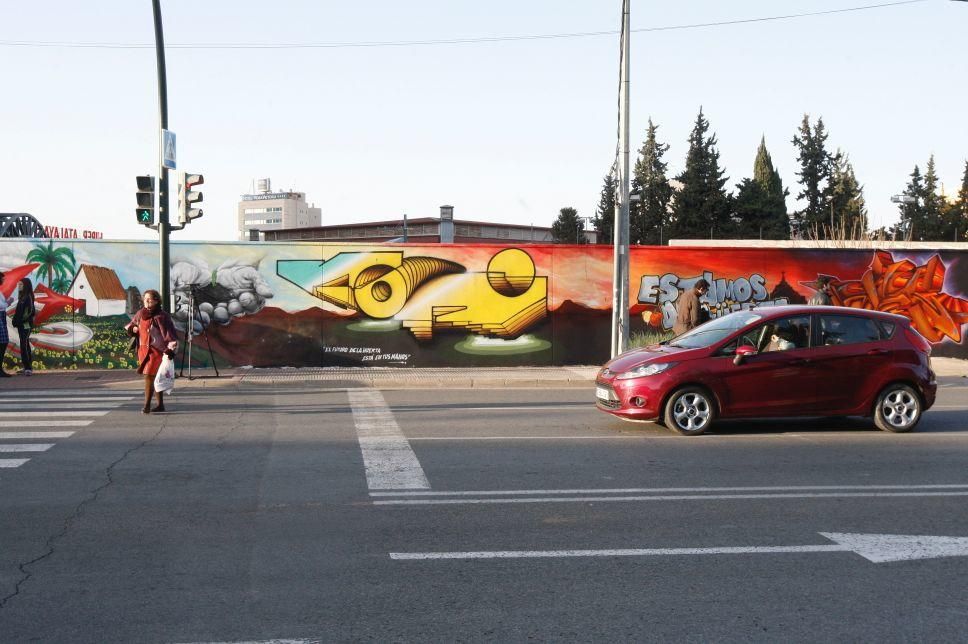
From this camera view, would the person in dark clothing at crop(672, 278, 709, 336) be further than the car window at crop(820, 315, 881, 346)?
Yes

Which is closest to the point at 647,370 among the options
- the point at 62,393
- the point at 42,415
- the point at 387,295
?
the point at 42,415

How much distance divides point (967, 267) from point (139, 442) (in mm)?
18874

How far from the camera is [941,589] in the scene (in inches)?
219

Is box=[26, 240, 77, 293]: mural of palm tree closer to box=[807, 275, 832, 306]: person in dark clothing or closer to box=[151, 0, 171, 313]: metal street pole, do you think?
box=[151, 0, 171, 313]: metal street pole

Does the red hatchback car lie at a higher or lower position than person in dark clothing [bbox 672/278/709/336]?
lower

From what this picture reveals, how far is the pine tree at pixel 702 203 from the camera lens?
71062mm

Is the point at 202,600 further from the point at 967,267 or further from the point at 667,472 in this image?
the point at 967,267

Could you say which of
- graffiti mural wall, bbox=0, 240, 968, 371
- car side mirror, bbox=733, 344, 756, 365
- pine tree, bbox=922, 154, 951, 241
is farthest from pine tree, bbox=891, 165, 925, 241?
car side mirror, bbox=733, 344, 756, 365

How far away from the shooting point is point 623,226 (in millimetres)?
18438

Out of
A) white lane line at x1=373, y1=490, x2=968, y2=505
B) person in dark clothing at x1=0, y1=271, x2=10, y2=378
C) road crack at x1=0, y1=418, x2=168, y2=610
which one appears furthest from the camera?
person in dark clothing at x1=0, y1=271, x2=10, y2=378

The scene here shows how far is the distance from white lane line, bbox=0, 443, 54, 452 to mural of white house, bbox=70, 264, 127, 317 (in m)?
8.92

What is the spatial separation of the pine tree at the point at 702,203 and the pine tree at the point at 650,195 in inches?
80.5

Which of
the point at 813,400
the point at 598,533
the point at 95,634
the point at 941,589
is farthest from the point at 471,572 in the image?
the point at 813,400

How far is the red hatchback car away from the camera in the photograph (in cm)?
1121
